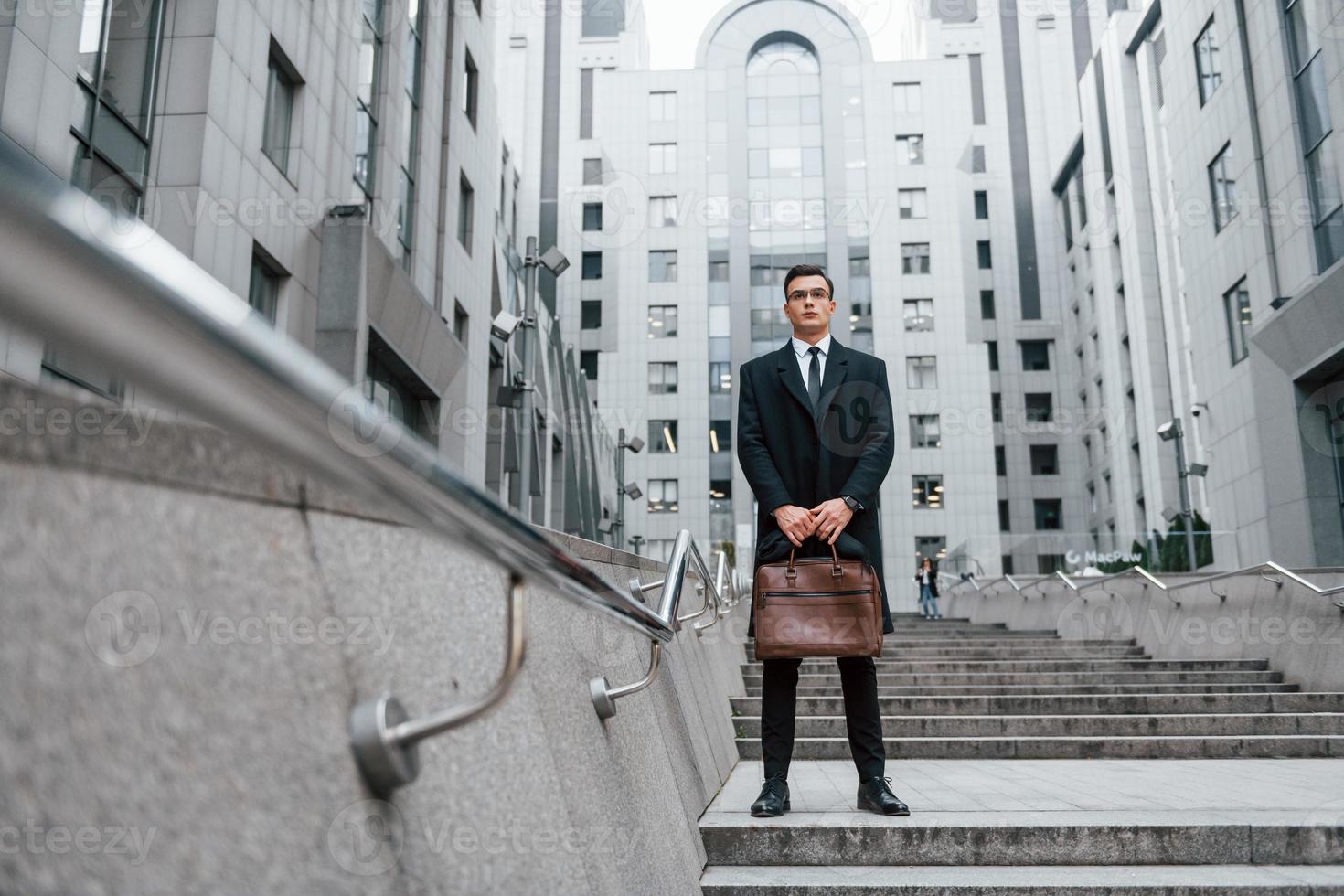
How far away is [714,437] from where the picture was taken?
4566 centimetres

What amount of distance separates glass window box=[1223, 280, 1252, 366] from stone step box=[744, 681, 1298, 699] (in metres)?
14.8

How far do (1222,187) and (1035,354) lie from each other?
3276 cm

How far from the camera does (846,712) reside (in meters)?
4.46

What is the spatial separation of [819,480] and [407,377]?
1630cm

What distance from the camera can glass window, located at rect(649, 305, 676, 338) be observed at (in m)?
46.7

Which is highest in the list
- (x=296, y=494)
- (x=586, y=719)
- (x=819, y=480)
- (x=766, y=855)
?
(x=819, y=480)

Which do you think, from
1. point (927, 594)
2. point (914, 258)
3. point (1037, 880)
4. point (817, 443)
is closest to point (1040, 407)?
point (914, 258)

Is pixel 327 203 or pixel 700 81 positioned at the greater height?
pixel 700 81

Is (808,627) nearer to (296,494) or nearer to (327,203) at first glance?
(296,494)

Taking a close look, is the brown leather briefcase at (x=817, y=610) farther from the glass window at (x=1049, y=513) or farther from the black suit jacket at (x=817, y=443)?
the glass window at (x=1049, y=513)

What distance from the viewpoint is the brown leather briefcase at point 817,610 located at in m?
4.20

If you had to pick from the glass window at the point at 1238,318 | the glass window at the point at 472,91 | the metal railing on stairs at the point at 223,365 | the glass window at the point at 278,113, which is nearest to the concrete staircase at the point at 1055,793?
the metal railing on stairs at the point at 223,365

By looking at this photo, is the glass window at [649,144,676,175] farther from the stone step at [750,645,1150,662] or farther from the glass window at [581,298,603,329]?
the stone step at [750,645,1150,662]

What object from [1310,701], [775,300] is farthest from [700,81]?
Result: [1310,701]
